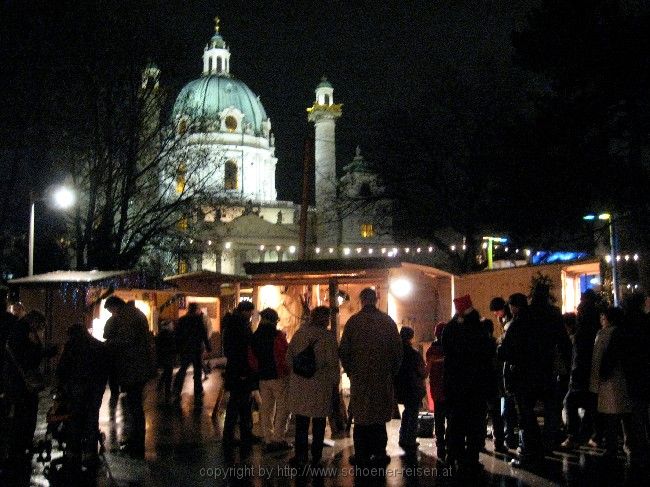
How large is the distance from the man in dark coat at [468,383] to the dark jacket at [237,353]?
2.82 meters

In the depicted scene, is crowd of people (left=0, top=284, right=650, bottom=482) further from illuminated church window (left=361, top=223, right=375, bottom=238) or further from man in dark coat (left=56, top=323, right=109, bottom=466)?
illuminated church window (left=361, top=223, right=375, bottom=238)

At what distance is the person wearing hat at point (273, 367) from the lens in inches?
391

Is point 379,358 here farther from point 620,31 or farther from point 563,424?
point 620,31

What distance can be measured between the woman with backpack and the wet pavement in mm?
377

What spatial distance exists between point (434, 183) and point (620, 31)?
1629cm

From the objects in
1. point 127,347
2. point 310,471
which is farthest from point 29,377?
point 310,471

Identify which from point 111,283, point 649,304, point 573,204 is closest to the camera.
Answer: point 649,304

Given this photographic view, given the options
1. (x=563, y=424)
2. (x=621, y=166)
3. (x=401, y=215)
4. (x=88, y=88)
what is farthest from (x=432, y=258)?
(x=563, y=424)

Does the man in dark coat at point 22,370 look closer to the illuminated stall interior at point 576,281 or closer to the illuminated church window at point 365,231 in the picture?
the illuminated stall interior at point 576,281

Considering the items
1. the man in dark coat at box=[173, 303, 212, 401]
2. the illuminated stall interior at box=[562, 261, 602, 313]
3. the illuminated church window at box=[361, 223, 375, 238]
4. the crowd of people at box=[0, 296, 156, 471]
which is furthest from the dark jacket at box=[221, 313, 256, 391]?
the illuminated church window at box=[361, 223, 375, 238]

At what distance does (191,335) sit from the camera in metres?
15.9

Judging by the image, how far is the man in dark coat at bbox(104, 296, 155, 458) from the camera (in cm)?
938

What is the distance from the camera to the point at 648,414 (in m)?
9.06

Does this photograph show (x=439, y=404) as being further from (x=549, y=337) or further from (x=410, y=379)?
(x=549, y=337)
